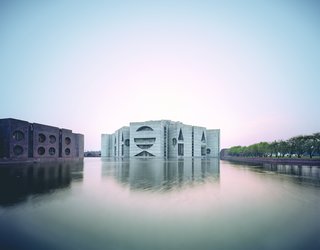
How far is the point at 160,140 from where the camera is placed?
114750mm

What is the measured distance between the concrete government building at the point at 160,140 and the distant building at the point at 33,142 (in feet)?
159

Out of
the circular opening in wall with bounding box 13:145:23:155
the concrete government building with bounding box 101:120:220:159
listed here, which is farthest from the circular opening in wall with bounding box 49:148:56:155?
the concrete government building with bounding box 101:120:220:159

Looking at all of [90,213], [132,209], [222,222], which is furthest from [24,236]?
[222,222]

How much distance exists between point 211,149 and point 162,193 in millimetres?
138790

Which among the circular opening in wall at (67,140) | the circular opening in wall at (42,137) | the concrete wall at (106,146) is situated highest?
the circular opening in wall at (42,137)

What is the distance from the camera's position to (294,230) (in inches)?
313

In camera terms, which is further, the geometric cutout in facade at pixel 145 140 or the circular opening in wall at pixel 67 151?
the geometric cutout in facade at pixel 145 140

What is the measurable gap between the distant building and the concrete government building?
48491mm

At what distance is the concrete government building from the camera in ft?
381

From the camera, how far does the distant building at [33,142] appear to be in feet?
158

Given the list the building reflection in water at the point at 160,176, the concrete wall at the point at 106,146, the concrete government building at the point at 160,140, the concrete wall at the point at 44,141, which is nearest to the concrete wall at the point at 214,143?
the concrete government building at the point at 160,140

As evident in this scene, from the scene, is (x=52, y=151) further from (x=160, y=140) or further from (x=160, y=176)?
(x=160, y=140)

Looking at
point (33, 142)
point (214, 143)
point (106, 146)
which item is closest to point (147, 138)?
point (106, 146)

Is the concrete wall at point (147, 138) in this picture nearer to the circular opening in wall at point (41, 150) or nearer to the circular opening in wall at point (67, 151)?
the circular opening in wall at point (67, 151)
